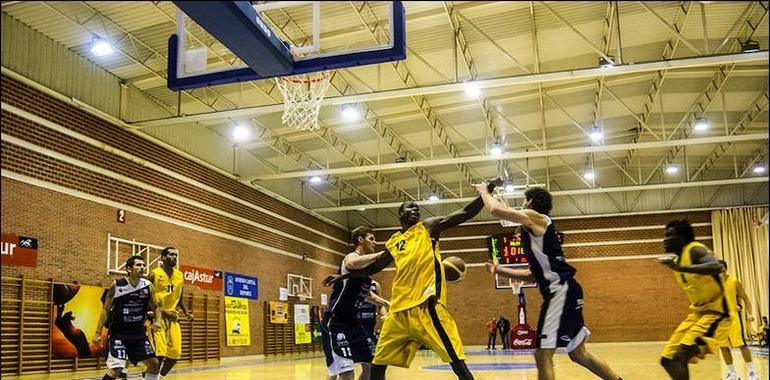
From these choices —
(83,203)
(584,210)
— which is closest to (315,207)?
(584,210)

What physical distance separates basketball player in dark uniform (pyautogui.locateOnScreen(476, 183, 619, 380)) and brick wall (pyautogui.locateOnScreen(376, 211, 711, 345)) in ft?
84.0

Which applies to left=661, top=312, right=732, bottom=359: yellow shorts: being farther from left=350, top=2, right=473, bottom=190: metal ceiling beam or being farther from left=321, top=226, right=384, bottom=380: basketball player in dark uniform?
left=350, top=2, right=473, bottom=190: metal ceiling beam

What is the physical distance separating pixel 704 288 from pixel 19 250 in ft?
42.8

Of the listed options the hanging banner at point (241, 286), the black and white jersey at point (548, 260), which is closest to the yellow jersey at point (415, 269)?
the black and white jersey at point (548, 260)

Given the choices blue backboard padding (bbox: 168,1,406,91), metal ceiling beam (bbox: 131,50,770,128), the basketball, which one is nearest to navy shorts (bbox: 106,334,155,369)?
blue backboard padding (bbox: 168,1,406,91)

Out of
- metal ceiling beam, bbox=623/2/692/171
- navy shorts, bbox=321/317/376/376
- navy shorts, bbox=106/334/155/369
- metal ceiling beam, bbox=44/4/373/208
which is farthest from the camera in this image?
metal ceiling beam, bbox=623/2/692/171

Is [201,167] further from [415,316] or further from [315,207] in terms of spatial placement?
[415,316]

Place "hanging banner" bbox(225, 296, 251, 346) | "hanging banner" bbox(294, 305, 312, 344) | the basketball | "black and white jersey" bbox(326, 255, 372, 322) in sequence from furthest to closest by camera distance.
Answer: "hanging banner" bbox(294, 305, 312, 344)
"hanging banner" bbox(225, 296, 251, 346)
"black and white jersey" bbox(326, 255, 372, 322)
the basketball

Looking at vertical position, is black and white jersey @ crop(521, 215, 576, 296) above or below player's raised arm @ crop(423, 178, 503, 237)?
below

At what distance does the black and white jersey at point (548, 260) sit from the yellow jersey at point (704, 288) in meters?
1.45

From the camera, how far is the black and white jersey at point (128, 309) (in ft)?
26.4

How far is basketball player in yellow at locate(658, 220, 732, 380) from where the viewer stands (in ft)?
19.9

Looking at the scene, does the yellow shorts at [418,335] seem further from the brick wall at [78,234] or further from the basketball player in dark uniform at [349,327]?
the brick wall at [78,234]

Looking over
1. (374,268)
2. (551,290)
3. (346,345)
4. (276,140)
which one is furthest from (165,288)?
(276,140)
